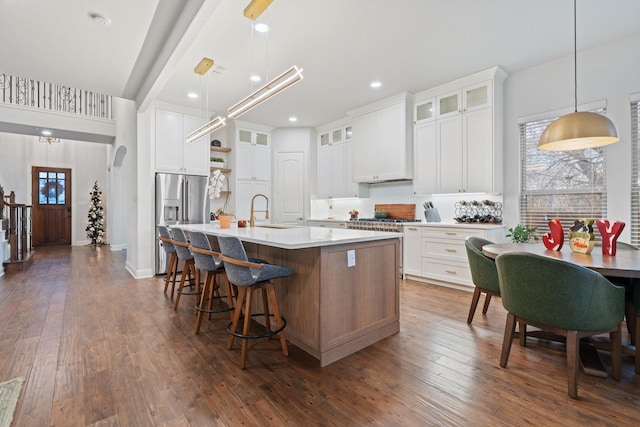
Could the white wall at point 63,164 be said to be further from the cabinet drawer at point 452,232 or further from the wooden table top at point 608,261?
the wooden table top at point 608,261

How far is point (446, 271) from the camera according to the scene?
13.8ft

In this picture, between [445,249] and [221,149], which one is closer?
[445,249]

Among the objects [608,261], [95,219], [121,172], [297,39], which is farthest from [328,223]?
[95,219]

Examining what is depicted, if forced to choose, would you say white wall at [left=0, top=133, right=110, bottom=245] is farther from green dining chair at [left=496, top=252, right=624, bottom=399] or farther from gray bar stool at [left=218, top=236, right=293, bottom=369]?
green dining chair at [left=496, top=252, right=624, bottom=399]

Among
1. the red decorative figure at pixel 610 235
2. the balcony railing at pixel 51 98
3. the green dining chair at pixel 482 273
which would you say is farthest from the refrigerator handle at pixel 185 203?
the red decorative figure at pixel 610 235

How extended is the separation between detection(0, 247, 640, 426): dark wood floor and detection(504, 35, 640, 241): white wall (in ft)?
6.20

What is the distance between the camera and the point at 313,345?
2189 mm

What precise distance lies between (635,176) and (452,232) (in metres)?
1.92

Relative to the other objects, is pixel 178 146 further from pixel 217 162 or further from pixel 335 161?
pixel 335 161

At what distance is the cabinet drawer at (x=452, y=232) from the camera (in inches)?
154

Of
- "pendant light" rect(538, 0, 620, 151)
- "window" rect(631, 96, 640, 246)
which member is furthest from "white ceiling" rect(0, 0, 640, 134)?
"pendant light" rect(538, 0, 620, 151)

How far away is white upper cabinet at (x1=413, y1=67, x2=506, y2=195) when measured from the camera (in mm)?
4039

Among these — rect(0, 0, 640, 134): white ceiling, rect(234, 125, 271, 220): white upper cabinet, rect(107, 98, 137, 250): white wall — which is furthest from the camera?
rect(234, 125, 271, 220): white upper cabinet

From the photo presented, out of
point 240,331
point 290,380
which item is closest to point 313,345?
point 290,380
